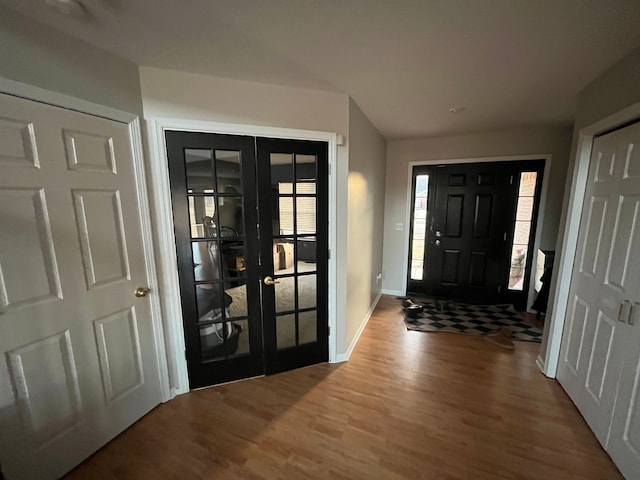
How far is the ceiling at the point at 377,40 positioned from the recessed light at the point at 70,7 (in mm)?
27

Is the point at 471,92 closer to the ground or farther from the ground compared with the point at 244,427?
farther from the ground

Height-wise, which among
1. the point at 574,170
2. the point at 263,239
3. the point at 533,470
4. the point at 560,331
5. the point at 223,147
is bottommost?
the point at 533,470

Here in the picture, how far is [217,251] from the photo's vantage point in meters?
1.93

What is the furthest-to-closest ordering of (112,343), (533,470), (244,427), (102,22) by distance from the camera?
(244,427) < (112,343) < (533,470) < (102,22)

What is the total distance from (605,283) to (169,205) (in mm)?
2984

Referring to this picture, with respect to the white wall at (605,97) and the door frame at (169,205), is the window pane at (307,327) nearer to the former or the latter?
the door frame at (169,205)

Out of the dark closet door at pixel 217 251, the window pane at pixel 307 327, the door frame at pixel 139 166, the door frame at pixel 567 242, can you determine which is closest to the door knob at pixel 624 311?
the door frame at pixel 567 242

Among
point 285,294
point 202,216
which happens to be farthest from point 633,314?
point 202,216

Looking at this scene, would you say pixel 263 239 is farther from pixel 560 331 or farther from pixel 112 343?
pixel 560 331

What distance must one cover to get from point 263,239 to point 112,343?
3.80ft

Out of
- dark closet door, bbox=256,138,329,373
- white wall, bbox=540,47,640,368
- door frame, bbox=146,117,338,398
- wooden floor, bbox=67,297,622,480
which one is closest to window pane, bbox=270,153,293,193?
dark closet door, bbox=256,138,329,373

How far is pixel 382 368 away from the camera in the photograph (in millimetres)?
2332

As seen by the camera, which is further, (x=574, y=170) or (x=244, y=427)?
(x=574, y=170)

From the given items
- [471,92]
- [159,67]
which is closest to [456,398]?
[471,92]
